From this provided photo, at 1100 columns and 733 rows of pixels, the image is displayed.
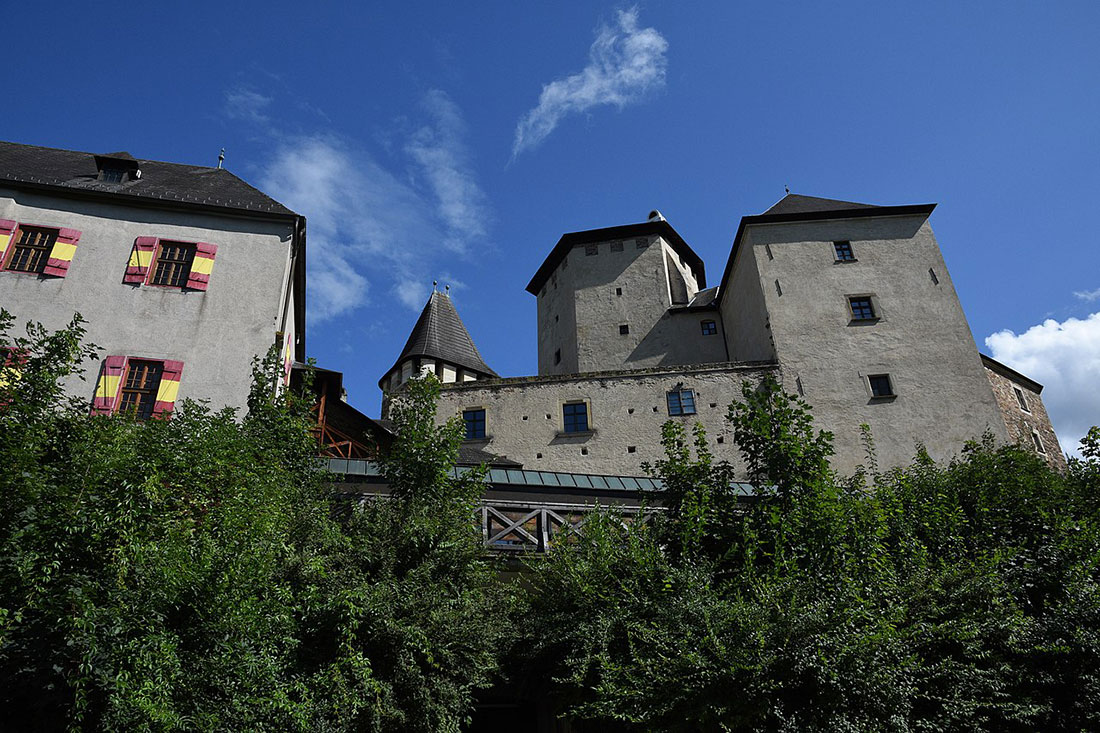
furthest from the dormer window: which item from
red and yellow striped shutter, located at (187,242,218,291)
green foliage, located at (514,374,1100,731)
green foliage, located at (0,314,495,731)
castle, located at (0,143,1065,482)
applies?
green foliage, located at (514,374,1100,731)

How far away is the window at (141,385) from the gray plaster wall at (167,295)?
26cm

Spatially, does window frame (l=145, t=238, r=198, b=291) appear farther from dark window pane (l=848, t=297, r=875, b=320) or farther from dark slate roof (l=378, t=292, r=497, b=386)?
dark window pane (l=848, t=297, r=875, b=320)

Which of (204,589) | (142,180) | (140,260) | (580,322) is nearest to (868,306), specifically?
(580,322)

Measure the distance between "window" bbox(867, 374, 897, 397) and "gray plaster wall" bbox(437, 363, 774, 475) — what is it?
3.14m

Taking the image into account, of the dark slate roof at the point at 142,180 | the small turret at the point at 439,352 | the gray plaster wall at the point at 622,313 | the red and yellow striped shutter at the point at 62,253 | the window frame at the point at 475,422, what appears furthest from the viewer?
the small turret at the point at 439,352

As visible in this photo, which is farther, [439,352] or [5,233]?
[439,352]

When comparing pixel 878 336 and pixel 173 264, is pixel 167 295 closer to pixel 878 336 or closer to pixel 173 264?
pixel 173 264

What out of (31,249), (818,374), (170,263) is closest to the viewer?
(31,249)

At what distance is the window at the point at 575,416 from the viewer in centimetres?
2371

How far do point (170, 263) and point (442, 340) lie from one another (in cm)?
1894

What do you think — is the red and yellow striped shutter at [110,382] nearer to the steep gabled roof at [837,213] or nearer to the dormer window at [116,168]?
the dormer window at [116,168]

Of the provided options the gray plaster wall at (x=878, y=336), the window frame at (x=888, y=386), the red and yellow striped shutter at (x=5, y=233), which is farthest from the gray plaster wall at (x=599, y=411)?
the red and yellow striped shutter at (x=5, y=233)

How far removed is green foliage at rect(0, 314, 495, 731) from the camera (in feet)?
21.8

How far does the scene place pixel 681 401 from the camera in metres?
23.8
